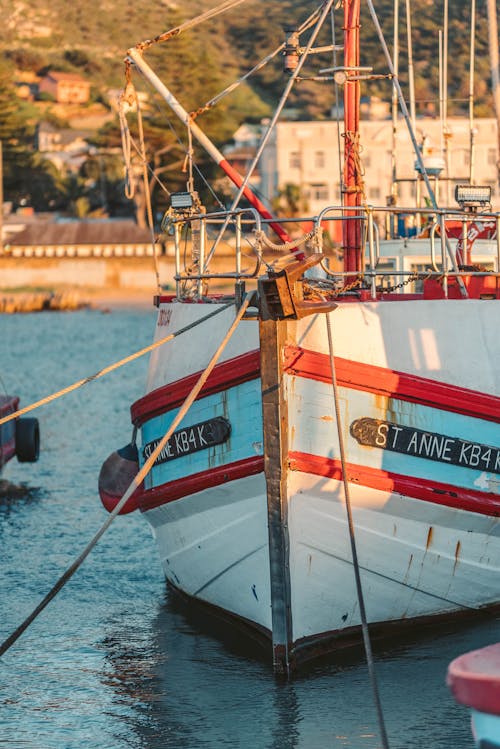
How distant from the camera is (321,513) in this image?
43.0 ft

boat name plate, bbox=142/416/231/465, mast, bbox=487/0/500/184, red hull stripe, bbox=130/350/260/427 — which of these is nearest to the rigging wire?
red hull stripe, bbox=130/350/260/427

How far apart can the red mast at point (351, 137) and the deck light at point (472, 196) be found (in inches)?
45.5

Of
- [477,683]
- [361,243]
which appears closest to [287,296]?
[361,243]

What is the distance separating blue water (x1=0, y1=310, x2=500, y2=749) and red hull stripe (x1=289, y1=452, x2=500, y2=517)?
1454 mm

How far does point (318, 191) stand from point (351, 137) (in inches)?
3397

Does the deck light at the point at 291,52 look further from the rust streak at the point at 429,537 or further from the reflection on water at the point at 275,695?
the reflection on water at the point at 275,695

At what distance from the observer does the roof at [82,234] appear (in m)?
103

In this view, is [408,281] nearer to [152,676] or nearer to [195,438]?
[195,438]


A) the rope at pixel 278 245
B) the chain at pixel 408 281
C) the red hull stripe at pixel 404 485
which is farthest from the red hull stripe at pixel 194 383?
the chain at pixel 408 281

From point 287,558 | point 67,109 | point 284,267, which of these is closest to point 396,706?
point 287,558

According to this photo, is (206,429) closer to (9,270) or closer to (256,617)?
(256,617)

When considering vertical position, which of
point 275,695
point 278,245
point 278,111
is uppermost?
point 278,111

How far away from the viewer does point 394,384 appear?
1316 centimetres

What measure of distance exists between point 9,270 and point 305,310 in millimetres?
91963
